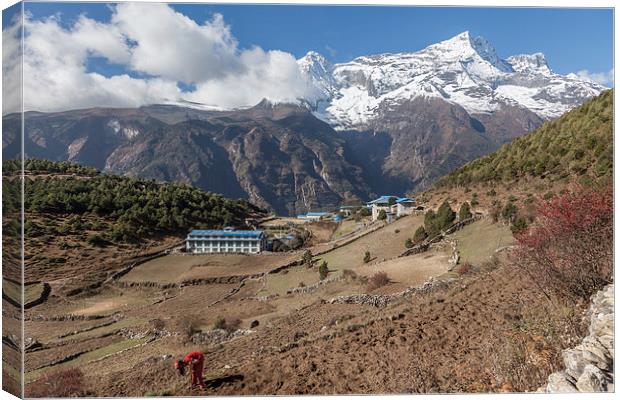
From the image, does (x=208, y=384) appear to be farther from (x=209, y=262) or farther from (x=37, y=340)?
(x=209, y=262)

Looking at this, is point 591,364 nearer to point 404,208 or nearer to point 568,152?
point 404,208

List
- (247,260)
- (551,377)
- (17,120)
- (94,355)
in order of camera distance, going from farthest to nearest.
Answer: (247,260) → (94,355) → (17,120) → (551,377)

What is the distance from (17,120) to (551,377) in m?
6.58

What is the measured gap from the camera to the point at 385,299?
6.70m

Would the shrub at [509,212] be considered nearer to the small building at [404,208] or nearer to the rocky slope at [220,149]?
the small building at [404,208]

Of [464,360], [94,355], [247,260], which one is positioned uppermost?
[247,260]

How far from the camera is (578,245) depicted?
456cm

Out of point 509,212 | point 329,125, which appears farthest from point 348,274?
point 329,125

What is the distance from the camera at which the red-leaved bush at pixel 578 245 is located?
4.56 m

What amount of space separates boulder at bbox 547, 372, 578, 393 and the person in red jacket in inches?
146

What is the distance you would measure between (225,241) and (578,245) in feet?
20.4

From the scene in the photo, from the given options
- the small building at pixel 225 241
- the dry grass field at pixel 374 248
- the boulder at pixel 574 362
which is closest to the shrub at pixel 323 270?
the dry grass field at pixel 374 248

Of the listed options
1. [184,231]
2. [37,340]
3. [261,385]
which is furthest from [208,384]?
[184,231]

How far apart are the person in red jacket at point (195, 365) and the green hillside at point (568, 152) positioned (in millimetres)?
6118
